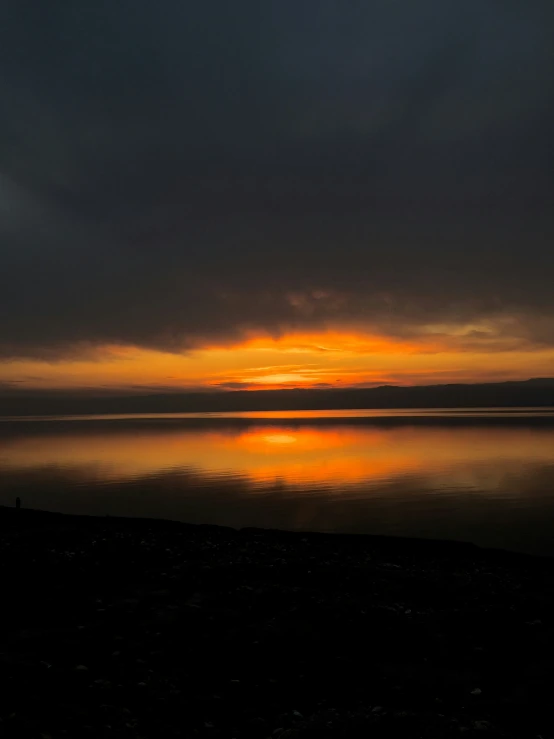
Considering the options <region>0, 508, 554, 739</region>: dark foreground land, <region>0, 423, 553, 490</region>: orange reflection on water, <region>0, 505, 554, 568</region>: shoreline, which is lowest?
<region>0, 423, 553, 490</region>: orange reflection on water

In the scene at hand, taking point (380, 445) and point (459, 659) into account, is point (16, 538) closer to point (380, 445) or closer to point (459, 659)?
point (459, 659)

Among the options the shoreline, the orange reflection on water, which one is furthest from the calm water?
the shoreline

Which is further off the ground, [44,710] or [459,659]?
[44,710]

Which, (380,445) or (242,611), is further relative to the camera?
(380,445)

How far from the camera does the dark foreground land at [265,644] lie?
9.41 meters

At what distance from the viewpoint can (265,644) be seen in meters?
13.0

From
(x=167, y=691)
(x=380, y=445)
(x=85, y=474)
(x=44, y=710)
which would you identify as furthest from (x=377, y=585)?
(x=380, y=445)

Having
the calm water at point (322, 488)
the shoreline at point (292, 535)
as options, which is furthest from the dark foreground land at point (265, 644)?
the calm water at point (322, 488)

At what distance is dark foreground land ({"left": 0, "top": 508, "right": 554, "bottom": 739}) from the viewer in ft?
30.9

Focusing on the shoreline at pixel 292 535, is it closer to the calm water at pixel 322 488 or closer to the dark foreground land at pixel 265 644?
the dark foreground land at pixel 265 644

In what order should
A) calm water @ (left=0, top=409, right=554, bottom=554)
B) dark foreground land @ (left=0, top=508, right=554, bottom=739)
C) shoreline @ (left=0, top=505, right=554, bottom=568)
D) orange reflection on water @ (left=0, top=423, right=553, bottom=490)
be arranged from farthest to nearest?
orange reflection on water @ (left=0, top=423, right=553, bottom=490) → calm water @ (left=0, top=409, right=554, bottom=554) → shoreline @ (left=0, top=505, right=554, bottom=568) → dark foreground land @ (left=0, top=508, right=554, bottom=739)

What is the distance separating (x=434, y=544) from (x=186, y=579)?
14.7 metres

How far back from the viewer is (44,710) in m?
9.27

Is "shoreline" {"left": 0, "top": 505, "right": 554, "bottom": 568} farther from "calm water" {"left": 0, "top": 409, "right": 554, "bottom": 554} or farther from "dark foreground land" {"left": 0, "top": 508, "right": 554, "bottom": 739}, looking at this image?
"calm water" {"left": 0, "top": 409, "right": 554, "bottom": 554}
